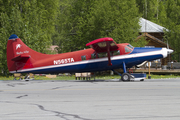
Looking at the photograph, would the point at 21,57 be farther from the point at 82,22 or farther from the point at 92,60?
the point at 82,22

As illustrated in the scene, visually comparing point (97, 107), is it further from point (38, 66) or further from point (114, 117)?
point (38, 66)

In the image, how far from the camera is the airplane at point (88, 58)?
19.3 metres

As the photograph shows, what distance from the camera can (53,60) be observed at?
67.0 feet

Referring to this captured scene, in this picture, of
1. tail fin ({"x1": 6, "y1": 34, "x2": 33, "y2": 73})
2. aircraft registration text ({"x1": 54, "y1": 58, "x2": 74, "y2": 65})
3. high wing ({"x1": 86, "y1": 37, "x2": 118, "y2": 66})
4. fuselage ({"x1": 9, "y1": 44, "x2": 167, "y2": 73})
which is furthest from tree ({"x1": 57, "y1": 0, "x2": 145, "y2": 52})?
tail fin ({"x1": 6, "y1": 34, "x2": 33, "y2": 73})

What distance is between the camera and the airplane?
19333mm

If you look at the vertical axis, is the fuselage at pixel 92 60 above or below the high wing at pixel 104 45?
below

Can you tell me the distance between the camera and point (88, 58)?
65.5 feet

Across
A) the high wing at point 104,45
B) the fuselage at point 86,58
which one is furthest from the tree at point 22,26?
the high wing at point 104,45

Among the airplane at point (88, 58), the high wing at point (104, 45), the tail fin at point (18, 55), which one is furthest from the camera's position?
the tail fin at point (18, 55)

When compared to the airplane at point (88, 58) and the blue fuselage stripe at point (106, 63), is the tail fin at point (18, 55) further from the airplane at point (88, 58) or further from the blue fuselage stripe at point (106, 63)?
the blue fuselage stripe at point (106, 63)

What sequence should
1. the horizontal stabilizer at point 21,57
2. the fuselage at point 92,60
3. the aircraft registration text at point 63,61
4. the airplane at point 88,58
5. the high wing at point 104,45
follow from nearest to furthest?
the high wing at point 104,45
the airplane at point 88,58
the fuselage at point 92,60
the aircraft registration text at point 63,61
the horizontal stabilizer at point 21,57

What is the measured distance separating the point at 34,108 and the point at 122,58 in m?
12.5

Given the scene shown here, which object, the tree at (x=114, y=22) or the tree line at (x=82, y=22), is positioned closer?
the tree line at (x=82, y=22)

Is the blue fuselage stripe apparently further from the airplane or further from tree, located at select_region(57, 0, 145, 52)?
tree, located at select_region(57, 0, 145, 52)
